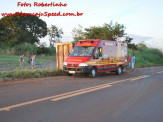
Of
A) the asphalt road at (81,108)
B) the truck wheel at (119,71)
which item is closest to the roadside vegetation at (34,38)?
the truck wheel at (119,71)

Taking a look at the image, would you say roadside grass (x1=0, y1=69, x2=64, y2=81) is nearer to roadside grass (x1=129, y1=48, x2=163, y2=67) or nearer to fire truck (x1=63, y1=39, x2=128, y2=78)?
fire truck (x1=63, y1=39, x2=128, y2=78)

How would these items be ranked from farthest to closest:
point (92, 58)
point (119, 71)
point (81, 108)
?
point (119, 71) → point (92, 58) → point (81, 108)

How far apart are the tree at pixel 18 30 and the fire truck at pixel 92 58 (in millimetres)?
29145

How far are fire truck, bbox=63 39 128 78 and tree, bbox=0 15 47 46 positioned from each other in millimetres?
29145

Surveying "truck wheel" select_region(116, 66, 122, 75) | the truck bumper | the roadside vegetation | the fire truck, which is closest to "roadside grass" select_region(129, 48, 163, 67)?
the roadside vegetation

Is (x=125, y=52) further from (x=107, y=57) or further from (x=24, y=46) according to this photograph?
(x=24, y=46)

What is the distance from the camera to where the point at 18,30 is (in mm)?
39719

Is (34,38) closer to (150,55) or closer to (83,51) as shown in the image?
(150,55)

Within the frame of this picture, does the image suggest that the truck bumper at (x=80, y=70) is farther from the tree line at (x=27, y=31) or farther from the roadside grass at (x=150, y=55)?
the roadside grass at (x=150, y=55)

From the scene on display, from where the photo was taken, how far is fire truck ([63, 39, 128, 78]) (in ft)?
38.2

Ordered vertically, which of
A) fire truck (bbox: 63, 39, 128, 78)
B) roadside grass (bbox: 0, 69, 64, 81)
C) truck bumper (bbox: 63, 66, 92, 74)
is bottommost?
roadside grass (bbox: 0, 69, 64, 81)

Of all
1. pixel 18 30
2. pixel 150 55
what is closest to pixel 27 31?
pixel 18 30

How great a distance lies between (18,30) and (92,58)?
31.9 meters

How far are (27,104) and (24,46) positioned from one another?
32.6 meters
